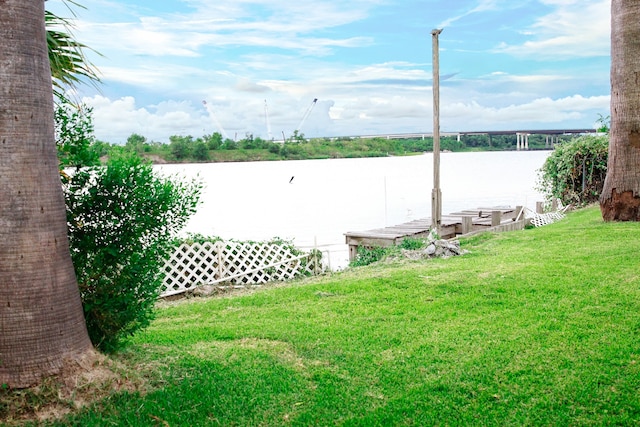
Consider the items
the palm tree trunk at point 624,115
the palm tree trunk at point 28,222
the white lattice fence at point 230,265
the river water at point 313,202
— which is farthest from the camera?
the river water at point 313,202

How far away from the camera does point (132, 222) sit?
4.34m

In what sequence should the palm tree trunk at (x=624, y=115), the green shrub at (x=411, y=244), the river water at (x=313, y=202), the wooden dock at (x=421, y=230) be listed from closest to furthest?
the palm tree trunk at (x=624, y=115), the green shrub at (x=411, y=244), the wooden dock at (x=421, y=230), the river water at (x=313, y=202)

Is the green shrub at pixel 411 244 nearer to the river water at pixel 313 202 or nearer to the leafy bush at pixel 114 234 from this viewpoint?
the river water at pixel 313 202

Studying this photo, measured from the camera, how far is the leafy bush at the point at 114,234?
14.1 feet

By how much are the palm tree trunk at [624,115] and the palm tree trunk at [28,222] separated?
11.4 meters

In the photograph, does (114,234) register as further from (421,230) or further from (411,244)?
(421,230)

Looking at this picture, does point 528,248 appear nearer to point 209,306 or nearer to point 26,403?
point 209,306

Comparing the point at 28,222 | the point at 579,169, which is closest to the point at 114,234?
the point at 28,222

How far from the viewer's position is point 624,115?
11977mm

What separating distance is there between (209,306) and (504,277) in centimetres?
405

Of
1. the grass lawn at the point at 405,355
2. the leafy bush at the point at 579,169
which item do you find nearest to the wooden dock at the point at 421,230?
the leafy bush at the point at 579,169

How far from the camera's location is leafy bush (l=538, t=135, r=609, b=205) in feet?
61.6

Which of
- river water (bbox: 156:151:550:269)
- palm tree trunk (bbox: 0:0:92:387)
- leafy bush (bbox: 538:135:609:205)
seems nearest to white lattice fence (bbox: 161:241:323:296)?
river water (bbox: 156:151:550:269)

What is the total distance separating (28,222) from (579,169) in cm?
1904
